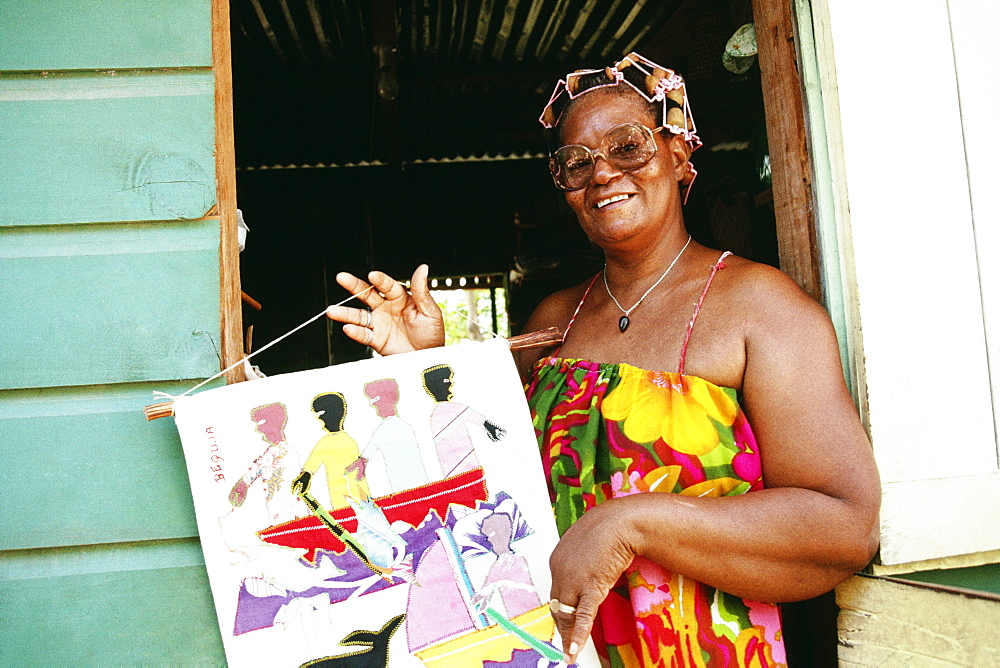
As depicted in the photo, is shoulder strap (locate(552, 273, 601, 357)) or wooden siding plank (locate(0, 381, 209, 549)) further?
shoulder strap (locate(552, 273, 601, 357))

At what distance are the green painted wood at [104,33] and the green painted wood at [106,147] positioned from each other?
32mm

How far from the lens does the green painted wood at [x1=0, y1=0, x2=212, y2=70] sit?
1405 millimetres

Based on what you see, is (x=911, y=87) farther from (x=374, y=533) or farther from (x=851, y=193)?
(x=374, y=533)

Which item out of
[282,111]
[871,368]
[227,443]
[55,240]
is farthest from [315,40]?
[871,368]

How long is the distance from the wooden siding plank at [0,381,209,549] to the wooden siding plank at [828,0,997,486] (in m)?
1.44

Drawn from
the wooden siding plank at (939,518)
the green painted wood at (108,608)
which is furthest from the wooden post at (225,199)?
the wooden siding plank at (939,518)

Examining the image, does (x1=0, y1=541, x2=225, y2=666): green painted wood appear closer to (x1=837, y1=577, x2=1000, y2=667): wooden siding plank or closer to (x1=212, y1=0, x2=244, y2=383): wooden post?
(x1=212, y1=0, x2=244, y2=383): wooden post

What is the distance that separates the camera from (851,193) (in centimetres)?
145

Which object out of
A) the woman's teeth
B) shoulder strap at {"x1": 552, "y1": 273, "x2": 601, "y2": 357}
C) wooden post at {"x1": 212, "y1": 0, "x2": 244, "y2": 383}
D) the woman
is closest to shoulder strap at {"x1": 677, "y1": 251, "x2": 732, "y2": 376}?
the woman

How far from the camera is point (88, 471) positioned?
52.7 inches

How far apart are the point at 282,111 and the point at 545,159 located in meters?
2.26

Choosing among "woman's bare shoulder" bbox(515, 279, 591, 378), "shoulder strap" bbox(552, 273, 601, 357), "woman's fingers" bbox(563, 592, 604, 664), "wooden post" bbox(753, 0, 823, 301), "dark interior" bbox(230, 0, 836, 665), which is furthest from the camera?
"dark interior" bbox(230, 0, 836, 665)

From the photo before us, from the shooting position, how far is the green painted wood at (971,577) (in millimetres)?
1486

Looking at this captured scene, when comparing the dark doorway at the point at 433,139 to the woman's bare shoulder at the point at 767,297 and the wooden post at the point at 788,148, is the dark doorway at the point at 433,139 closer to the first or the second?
the wooden post at the point at 788,148
